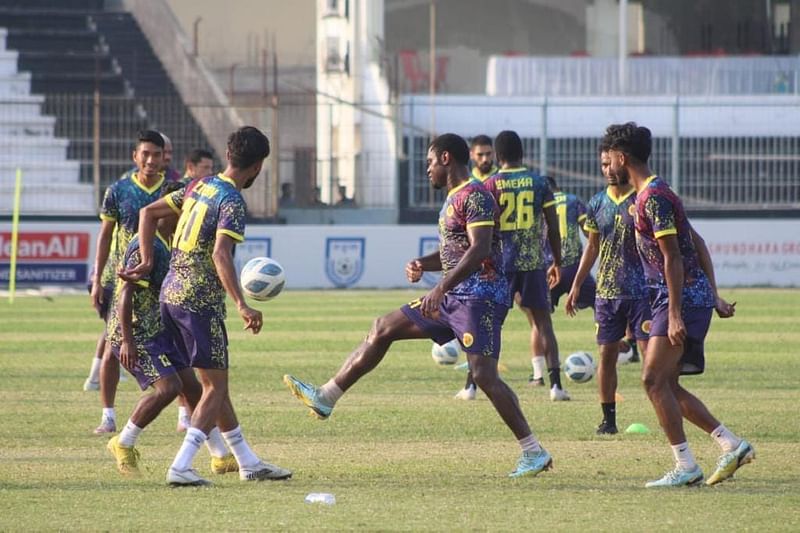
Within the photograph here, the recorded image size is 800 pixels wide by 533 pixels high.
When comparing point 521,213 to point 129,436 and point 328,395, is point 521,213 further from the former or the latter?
point 129,436

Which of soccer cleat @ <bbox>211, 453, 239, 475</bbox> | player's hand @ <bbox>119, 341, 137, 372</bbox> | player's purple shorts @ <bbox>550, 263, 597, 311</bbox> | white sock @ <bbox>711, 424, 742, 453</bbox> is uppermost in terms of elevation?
player's hand @ <bbox>119, 341, 137, 372</bbox>

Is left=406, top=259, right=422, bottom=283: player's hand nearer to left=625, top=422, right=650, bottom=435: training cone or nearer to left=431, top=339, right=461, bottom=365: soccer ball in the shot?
left=625, top=422, right=650, bottom=435: training cone

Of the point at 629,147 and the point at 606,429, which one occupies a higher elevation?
the point at 629,147

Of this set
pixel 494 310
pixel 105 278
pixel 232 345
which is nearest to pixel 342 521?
pixel 494 310

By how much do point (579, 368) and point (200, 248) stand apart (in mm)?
6644

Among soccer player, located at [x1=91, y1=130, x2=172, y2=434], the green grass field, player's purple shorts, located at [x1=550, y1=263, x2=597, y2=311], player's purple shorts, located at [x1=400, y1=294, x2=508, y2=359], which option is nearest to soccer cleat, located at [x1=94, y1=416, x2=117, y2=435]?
soccer player, located at [x1=91, y1=130, x2=172, y2=434]

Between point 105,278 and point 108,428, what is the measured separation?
1585 millimetres

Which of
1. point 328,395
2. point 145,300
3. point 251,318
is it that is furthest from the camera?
point 145,300

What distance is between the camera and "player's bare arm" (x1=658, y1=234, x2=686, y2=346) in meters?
9.08

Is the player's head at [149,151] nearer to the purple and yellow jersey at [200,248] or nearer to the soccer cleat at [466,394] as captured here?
the purple and yellow jersey at [200,248]

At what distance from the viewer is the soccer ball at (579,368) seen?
594 inches

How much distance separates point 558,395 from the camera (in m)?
14.1

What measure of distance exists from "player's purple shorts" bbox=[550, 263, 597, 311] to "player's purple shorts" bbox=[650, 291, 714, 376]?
19.6ft

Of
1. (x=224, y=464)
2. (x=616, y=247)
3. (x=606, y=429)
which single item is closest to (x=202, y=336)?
(x=224, y=464)
